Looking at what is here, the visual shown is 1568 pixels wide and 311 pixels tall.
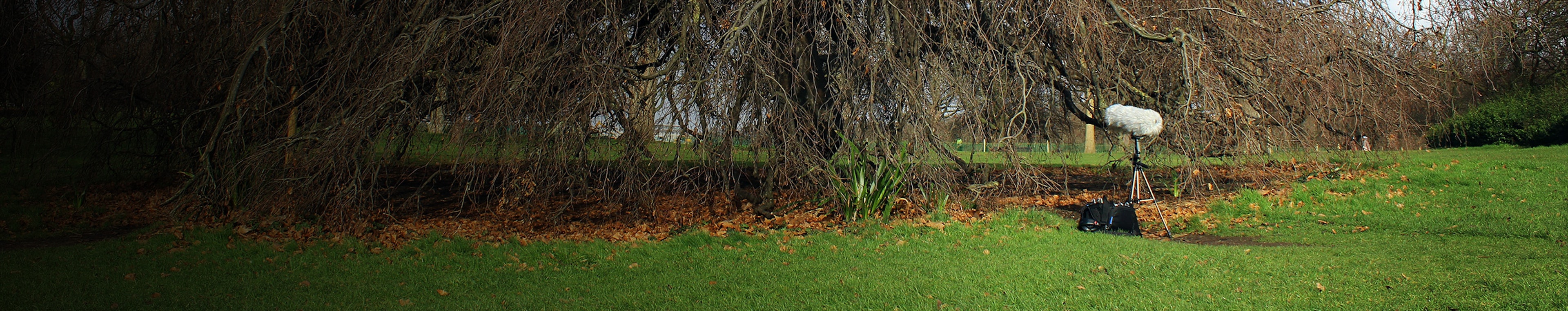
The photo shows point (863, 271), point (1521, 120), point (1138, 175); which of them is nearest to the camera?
point (863, 271)

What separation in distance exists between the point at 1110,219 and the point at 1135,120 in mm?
912

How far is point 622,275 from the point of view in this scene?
16.2ft

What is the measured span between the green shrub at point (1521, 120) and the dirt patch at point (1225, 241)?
11432 millimetres

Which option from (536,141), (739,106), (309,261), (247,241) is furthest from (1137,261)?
(247,241)

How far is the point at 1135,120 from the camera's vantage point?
5859 millimetres

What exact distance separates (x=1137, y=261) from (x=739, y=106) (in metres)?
2.67

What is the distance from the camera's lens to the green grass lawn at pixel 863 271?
4168mm

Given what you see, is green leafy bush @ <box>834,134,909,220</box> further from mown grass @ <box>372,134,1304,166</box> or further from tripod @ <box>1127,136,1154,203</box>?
tripod @ <box>1127,136,1154,203</box>

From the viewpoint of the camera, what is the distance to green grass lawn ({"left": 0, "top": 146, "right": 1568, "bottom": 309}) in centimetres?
417

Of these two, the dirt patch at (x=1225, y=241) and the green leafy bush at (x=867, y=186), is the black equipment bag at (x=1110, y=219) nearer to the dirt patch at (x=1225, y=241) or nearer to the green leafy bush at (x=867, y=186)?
the dirt patch at (x=1225, y=241)

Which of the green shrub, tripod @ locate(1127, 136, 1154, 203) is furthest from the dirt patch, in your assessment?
the green shrub

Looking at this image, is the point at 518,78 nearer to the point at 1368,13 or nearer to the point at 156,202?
the point at 156,202

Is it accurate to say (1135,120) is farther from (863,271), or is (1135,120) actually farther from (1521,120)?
(1521,120)

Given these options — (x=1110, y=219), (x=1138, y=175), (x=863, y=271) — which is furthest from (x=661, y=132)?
(x=1138, y=175)
